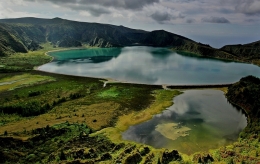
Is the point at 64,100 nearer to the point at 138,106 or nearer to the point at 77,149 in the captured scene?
the point at 138,106

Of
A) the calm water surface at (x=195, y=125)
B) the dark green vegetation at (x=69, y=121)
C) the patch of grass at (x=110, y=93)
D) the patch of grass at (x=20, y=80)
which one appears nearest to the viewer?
the dark green vegetation at (x=69, y=121)

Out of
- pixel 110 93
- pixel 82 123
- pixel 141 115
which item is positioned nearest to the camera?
pixel 82 123

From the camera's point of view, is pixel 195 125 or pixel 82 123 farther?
pixel 195 125

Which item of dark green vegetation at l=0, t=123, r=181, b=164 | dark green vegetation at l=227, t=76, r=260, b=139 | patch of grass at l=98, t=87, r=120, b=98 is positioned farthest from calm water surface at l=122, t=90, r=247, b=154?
patch of grass at l=98, t=87, r=120, b=98

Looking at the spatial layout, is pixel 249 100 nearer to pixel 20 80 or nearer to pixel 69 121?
pixel 69 121

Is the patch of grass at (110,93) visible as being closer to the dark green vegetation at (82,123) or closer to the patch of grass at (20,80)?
the dark green vegetation at (82,123)

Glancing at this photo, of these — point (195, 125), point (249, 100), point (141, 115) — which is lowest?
point (141, 115)

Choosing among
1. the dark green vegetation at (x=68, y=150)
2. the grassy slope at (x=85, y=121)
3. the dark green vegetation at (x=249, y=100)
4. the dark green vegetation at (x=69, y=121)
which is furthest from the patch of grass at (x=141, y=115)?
the dark green vegetation at (x=249, y=100)

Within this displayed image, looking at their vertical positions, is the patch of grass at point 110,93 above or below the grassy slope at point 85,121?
above

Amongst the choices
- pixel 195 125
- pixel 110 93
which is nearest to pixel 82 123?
pixel 195 125
